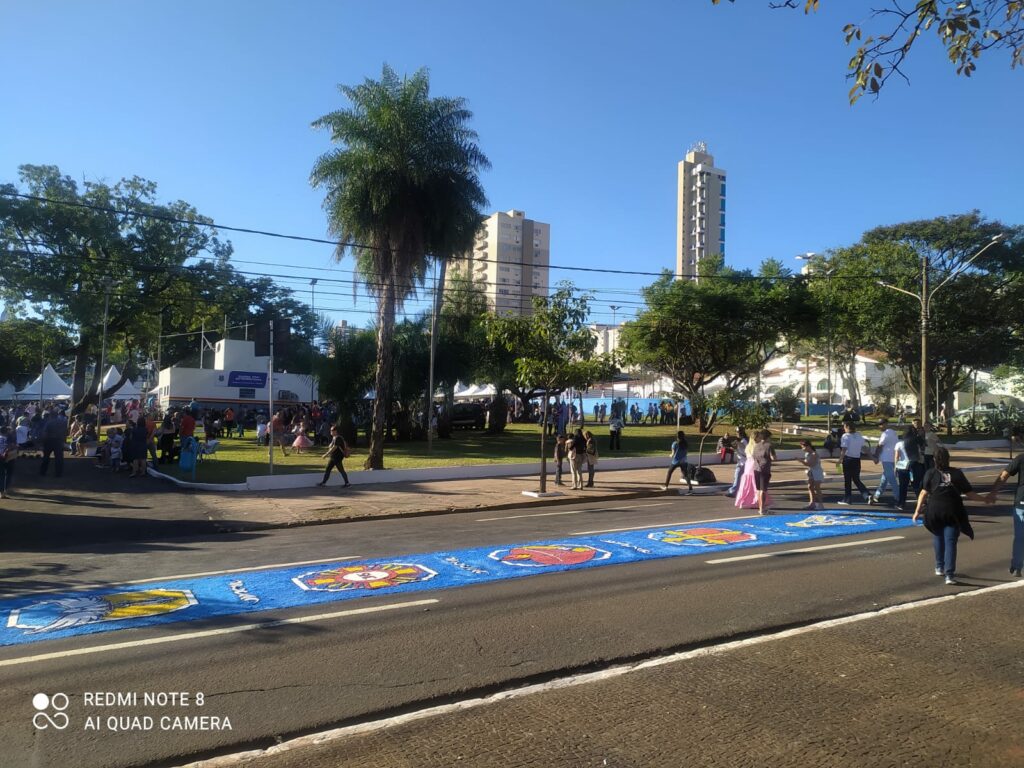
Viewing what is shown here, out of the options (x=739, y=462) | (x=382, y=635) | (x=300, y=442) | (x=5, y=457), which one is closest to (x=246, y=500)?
(x=5, y=457)

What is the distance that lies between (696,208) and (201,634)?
125360 millimetres

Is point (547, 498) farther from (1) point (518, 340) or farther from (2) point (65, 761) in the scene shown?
(2) point (65, 761)

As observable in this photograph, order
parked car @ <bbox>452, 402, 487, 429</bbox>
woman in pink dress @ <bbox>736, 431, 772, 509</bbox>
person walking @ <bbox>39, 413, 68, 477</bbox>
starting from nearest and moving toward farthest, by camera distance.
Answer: woman in pink dress @ <bbox>736, 431, 772, 509</bbox>, person walking @ <bbox>39, 413, 68, 477</bbox>, parked car @ <bbox>452, 402, 487, 429</bbox>

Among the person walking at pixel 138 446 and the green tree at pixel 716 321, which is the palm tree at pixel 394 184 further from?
the green tree at pixel 716 321

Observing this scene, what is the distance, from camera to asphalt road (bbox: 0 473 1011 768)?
441cm

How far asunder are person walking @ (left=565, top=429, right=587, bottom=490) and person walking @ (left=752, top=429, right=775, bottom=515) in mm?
5181

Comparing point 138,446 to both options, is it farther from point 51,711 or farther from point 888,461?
point 888,461

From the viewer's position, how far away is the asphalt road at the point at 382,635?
14.5 ft

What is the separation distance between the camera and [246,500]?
52.9 ft

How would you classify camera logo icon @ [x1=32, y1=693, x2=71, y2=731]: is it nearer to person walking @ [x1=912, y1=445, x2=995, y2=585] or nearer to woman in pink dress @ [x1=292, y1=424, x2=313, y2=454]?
person walking @ [x1=912, y1=445, x2=995, y2=585]

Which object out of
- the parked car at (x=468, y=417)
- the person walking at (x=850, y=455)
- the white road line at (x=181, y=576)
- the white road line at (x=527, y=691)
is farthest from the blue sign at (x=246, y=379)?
the white road line at (x=527, y=691)

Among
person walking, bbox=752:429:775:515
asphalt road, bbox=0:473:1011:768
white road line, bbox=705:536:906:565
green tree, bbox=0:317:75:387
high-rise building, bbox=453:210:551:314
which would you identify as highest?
high-rise building, bbox=453:210:551:314

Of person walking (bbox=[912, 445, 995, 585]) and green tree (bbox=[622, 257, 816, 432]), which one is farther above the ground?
green tree (bbox=[622, 257, 816, 432])

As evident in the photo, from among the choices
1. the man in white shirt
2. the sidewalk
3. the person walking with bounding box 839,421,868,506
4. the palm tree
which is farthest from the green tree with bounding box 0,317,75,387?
the man in white shirt
